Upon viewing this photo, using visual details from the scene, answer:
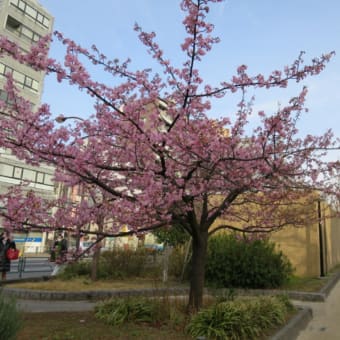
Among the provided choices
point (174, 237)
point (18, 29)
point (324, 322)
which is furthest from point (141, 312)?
point (18, 29)

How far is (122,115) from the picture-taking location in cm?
445

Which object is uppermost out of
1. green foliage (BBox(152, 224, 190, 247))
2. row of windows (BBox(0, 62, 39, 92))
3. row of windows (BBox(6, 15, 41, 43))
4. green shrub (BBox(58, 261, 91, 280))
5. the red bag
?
row of windows (BBox(6, 15, 41, 43))

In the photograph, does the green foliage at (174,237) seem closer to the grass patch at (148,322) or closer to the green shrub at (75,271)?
the green shrub at (75,271)

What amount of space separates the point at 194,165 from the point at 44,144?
1983mm

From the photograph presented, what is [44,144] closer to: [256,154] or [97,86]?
[97,86]

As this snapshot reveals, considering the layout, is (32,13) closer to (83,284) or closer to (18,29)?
(18,29)

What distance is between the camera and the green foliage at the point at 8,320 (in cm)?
297

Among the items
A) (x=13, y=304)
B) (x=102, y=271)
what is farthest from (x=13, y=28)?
(x=13, y=304)

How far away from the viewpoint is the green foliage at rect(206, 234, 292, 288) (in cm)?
947

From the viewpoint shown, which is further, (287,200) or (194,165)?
(287,200)

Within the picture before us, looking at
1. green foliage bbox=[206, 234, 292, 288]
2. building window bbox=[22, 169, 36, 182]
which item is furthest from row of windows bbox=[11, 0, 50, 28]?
green foliage bbox=[206, 234, 292, 288]

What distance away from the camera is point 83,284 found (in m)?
9.27

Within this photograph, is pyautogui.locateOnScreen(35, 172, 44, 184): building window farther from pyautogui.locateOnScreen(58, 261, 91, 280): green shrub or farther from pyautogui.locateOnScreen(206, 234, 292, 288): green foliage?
pyautogui.locateOnScreen(206, 234, 292, 288): green foliage

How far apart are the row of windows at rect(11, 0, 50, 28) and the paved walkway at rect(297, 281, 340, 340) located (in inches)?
1304
